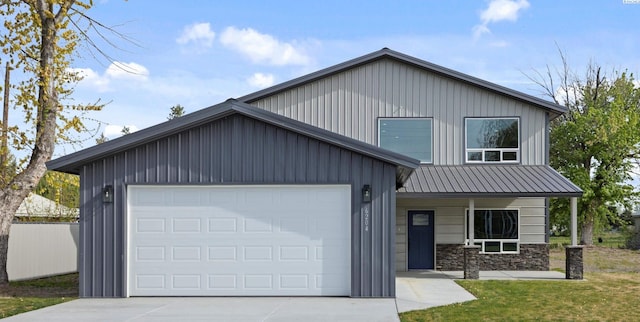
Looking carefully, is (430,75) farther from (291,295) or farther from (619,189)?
(619,189)

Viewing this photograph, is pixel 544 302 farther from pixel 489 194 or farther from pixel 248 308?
pixel 248 308

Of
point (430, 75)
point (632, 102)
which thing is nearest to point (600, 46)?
point (632, 102)

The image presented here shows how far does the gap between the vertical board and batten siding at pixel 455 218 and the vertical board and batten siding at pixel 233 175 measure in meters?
6.32

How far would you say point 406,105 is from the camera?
64.9 feet

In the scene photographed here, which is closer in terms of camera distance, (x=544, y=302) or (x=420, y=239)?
(x=544, y=302)

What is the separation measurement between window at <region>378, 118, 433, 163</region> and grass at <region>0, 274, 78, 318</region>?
9.52m

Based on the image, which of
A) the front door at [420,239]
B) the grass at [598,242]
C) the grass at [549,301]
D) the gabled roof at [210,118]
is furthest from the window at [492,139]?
the grass at [598,242]

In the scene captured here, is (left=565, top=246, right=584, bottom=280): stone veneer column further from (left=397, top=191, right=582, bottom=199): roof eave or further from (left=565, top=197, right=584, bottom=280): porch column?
(left=397, top=191, right=582, bottom=199): roof eave

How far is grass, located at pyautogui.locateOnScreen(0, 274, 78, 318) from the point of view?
12469mm

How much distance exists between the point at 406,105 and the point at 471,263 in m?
5.23

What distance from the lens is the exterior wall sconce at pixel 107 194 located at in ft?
44.0

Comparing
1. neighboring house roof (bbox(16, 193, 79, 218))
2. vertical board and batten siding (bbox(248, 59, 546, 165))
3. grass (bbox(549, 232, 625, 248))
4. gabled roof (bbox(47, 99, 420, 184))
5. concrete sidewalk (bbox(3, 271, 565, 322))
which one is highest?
vertical board and batten siding (bbox(248, 59, 546, 165))

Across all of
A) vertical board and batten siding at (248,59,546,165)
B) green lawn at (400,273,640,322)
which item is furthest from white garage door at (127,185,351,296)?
vertical board and batten siding at (248,59,546,165)

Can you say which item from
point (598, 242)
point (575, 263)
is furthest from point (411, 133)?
point (598, 242)
